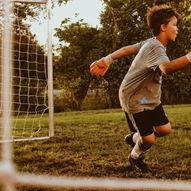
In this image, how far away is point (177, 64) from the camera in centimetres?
318

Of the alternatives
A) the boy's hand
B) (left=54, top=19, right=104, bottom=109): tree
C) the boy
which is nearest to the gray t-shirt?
the boy

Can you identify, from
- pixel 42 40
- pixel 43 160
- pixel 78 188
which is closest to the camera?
pixel 78 188

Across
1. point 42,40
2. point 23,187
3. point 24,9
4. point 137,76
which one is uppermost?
A: point 24,9

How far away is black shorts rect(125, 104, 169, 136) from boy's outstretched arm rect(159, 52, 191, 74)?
1.98 ft

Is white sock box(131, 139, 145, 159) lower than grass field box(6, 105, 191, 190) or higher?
higher

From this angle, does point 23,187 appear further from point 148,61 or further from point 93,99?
point 93,99

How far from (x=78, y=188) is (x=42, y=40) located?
916cm

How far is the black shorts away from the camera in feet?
12.7

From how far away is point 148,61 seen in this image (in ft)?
12.2

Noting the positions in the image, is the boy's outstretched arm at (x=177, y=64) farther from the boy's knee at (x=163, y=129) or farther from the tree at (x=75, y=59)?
the tree at (x=75, y=59)

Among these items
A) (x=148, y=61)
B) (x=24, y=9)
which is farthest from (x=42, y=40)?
(x=148, y=61)

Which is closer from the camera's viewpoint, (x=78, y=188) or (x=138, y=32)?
(x=78, y=188)

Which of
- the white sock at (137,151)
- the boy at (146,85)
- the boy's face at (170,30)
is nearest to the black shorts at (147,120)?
the boy at (146,85)

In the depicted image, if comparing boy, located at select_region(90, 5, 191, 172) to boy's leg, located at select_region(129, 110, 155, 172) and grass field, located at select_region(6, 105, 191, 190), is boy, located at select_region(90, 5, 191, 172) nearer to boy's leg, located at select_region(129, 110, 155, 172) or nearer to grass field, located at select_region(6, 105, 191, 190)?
boy's leg, located at select_region(129, 110, 155, 172)
